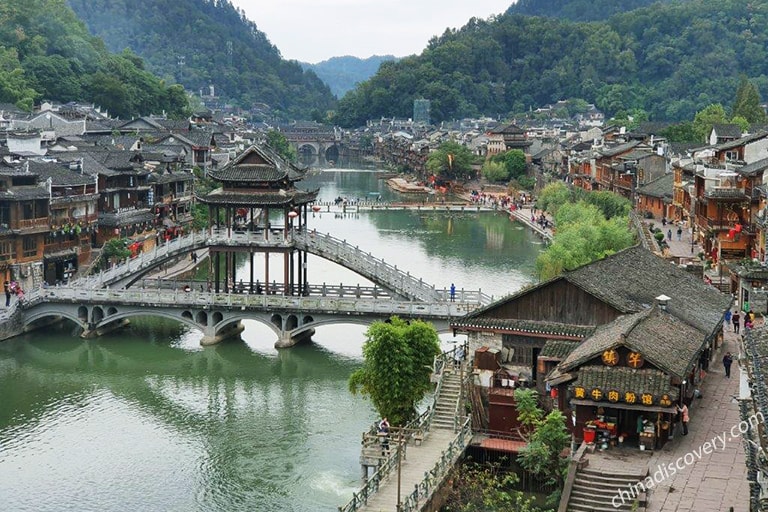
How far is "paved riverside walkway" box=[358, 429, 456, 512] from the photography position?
31359 millimetres

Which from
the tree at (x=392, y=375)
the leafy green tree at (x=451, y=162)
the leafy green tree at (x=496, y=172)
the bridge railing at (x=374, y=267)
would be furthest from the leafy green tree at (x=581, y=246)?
the leafy green tree at (x=451, y=162)

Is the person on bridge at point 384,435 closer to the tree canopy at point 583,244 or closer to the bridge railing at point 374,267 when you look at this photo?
the bridge railing at point 374,267

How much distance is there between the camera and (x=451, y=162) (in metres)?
160

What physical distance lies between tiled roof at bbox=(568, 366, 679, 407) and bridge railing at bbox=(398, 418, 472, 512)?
4.20 m

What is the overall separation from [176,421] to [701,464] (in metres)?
22.6

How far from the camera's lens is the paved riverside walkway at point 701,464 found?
29.0 m

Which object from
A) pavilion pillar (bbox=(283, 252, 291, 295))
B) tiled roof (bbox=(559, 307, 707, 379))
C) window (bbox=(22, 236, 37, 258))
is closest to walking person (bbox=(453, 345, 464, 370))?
tiled roof (bbox=(559, 307, 707, 379))

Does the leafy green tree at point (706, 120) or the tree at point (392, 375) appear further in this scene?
the leafy green tree at point (706, 120)

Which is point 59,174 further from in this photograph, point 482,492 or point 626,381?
point 626,381

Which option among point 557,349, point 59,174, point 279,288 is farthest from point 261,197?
point 557,349

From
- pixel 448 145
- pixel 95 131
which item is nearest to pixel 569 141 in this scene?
pixel 448 145

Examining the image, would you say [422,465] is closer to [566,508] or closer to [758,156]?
[566,508]

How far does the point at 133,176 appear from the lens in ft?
265

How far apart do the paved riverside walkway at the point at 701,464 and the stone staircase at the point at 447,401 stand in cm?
664
